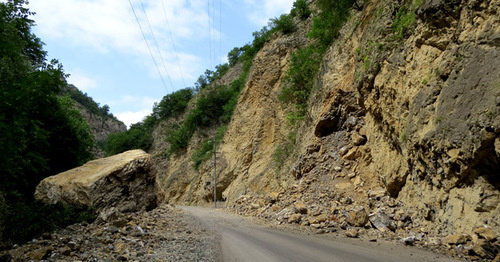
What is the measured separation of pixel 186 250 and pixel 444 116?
725 centimetres

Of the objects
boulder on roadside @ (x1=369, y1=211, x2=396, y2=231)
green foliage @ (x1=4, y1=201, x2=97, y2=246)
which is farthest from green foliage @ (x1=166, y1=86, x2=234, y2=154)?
boulder on roadside @ (x1=369, y1=211, x2=396, y2=231)

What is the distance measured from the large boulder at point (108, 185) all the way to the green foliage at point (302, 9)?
987 inches

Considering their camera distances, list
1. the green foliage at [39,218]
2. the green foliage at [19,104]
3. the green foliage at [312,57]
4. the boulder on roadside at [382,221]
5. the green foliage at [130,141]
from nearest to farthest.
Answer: the green foliage at [19,104]
the green foliage at [39,218]
the boulder on roadside at [382,221]
the green foliage at [312,57]
the green foliage at [130,141]

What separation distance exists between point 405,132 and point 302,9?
83.9ft

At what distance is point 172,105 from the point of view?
51.3m

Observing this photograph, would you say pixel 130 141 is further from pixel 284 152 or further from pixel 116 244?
pixel 116 244

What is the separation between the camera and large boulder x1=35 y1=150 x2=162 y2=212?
9125 mm

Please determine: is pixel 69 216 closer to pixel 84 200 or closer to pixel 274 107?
pixel 84 200

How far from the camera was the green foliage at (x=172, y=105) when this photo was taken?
166 ft

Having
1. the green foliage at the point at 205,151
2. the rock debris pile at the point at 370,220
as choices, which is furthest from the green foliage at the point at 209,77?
the rock debris pile at the point at 370,220

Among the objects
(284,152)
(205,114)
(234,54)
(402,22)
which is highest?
(234,54)

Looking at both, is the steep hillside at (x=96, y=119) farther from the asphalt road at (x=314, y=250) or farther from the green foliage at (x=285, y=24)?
the asphalt road at (x=314, y=250)

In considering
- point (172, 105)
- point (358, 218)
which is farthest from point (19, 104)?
point (172, 105)

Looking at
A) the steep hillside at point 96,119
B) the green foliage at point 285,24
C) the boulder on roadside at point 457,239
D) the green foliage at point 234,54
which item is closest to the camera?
the boulder on roadside at point 457,239
